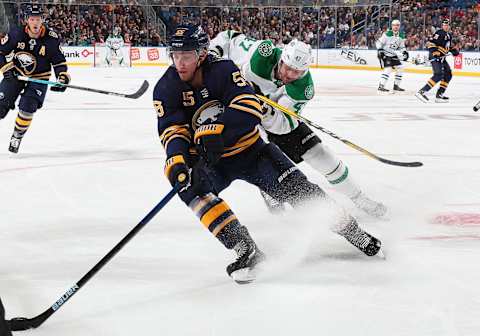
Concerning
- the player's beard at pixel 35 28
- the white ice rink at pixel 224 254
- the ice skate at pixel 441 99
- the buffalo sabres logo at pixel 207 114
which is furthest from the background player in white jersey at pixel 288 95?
the ice skate at pixel 441 99

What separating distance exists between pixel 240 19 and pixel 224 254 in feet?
63.3

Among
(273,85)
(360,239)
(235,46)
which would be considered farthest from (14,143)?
(360,239)

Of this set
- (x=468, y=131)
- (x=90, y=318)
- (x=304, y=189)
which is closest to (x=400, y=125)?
(x=468, y=131)

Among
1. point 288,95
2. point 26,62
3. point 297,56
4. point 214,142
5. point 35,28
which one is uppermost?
point 297,56

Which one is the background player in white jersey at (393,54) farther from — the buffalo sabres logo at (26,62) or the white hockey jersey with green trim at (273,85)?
the white hockey jersey with green trim at (273,85)

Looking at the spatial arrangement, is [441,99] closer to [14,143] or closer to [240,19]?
[14,143]

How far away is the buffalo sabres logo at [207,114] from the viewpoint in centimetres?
286

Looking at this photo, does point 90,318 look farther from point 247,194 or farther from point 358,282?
point 247,194

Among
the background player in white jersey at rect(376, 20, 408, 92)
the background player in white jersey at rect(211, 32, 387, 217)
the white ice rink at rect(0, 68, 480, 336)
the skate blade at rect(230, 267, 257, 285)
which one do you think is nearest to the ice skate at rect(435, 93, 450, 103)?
the background player in white jersey at rect(376, 20, 408, 92)

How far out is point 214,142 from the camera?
8.75 feet

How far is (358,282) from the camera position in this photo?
2.77 metres

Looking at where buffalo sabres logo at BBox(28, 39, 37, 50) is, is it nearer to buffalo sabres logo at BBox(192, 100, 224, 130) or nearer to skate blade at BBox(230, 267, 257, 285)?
buffalo sabres logo at BBox(192, 100, 224, 130)

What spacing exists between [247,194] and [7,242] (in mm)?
1634

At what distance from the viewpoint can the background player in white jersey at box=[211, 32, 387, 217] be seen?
11.6 feet
